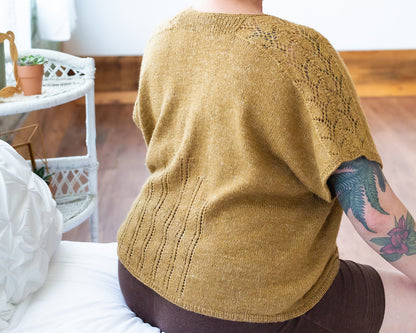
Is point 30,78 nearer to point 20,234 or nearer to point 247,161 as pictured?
point 20,234

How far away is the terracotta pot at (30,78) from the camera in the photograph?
1.59 meters

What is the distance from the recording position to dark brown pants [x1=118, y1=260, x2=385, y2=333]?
2.95ft

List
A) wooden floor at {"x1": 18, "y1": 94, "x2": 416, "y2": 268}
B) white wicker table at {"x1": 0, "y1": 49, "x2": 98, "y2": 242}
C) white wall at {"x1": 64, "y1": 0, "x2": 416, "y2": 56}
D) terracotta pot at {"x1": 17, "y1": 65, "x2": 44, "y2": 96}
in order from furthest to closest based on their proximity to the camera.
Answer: white wall at {"x1": 64, "y1": 0, "x2": 416, "y2": 56} < wooden floor at {"x1": 18, "y1": 94, "x2": 416, "y2": 268} < white wicker table at {"x1": 0, "y1": 49, "x2": 98, "y2": 242} < terracotta pot at {"x1": 17, "y1": 65, "x2": 44, "y2": 96}

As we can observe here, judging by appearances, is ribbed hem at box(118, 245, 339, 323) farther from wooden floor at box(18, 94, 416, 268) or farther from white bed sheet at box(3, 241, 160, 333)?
wooden floor at box(18, 94, 416, 268)

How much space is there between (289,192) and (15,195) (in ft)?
1.62

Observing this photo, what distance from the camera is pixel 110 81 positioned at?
400 cm

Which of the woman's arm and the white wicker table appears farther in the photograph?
the white wicker table

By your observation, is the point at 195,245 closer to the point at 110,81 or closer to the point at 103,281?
the point at 103,281

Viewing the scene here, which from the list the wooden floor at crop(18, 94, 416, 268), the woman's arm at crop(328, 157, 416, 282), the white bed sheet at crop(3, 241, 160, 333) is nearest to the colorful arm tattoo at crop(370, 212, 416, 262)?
the woman's arm at crop(328, 157, 416, 282)

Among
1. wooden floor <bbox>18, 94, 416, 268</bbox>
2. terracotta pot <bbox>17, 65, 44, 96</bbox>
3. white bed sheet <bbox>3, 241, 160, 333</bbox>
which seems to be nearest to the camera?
white bed sheet <bbox>3, 241, 160, 333</bbox>

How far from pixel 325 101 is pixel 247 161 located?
0.15m

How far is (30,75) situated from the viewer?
5.24ft

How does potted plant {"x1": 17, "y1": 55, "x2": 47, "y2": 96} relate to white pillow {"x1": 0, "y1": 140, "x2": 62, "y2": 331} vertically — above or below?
above

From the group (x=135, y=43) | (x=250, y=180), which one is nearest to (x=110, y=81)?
(x=135, y=43)
